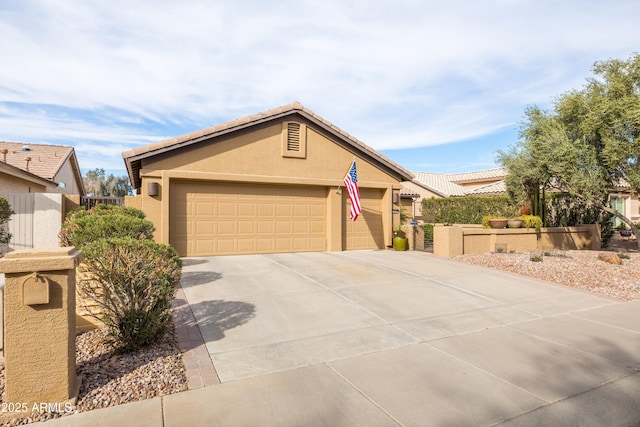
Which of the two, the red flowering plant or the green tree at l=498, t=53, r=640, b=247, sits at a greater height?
the green tree at l=498, t=53, r=640, b=247

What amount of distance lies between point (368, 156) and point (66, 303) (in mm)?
13040

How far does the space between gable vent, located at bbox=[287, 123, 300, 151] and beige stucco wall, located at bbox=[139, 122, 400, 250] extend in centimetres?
33

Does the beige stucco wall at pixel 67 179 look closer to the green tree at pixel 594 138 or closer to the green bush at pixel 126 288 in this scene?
the green bush at pixel 126 288

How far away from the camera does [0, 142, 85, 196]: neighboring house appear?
14.2 m

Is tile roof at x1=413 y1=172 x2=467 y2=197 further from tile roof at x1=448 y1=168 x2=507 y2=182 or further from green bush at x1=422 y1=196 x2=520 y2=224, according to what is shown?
green bush at x1=422 y1=196 x2=520 y2=224

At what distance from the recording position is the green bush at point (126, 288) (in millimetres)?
4055

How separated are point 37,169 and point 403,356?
23.7m

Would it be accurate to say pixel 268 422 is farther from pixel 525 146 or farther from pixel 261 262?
pixel 525 146

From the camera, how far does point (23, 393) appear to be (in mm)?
3014

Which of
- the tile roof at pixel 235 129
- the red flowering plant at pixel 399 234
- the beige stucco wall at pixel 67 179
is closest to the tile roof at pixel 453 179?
the red flowering plant at pixel 399 234

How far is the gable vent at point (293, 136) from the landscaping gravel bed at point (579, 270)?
Result: 23.7ft

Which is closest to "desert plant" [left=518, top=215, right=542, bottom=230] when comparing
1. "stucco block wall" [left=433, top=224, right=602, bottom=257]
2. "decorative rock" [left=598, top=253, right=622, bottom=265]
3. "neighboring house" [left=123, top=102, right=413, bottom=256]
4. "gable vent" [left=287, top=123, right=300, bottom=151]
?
"stucco block wall" [left=433, top=224, right=602, bottom=257]

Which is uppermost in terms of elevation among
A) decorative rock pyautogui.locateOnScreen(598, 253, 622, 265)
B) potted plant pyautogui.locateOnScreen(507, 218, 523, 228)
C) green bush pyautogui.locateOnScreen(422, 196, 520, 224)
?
green bush pyautogui.locateOnScreen(422, 196, 520, 224)

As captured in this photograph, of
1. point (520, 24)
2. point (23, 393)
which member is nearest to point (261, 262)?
point (23, 393)
